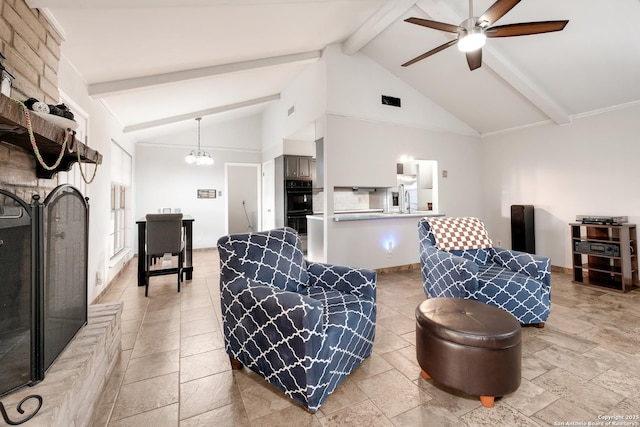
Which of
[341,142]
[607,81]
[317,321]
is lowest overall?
[317,321]

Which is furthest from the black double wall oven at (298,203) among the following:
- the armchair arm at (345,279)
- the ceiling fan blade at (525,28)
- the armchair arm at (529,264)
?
the ceiling fan blade at (525,28)

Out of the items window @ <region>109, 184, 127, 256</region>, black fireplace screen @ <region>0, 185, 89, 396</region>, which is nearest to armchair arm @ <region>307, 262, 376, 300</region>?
black fireplace screen @ <region>0, 185, 89, 396</region>

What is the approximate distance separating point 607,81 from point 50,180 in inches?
233

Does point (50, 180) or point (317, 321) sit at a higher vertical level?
point (50, 180)

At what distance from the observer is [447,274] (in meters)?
2.68

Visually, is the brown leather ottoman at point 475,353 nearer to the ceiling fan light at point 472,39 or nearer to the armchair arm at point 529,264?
the armchair arm at point 529,264

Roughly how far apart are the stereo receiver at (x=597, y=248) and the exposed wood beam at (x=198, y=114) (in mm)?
5689

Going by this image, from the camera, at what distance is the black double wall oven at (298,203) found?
5820 mm

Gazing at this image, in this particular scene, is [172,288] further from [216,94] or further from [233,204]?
[233,204]

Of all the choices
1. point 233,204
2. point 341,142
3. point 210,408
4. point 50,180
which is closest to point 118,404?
point 210,408

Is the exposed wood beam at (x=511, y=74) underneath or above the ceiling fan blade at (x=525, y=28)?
above

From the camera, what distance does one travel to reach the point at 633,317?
110 inches

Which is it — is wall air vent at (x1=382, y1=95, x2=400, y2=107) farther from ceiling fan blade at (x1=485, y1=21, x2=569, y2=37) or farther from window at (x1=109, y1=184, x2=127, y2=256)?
window at (x1=109, y1=184, x2=127, y2=256)

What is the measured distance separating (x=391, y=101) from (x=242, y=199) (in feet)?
17.8
